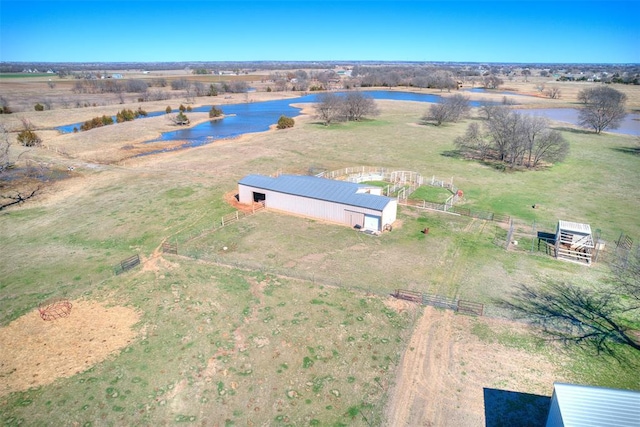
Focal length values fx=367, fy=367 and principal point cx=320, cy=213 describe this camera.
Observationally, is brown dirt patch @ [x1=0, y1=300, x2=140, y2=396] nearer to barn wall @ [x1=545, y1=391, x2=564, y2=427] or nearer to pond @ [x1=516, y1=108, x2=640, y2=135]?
barn wall @ [x1=545, y1=391, x2=564, y2=427]

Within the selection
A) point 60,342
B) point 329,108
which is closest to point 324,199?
point 60,342

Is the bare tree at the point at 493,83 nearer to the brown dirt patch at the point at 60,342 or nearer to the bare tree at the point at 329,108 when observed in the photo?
the bare tree at the point at 329,108

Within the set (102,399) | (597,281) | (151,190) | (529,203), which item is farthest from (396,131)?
(102,399)

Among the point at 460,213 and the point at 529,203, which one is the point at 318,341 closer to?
the point at 460,213

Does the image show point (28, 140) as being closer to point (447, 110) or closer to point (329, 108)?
point (329, 108)

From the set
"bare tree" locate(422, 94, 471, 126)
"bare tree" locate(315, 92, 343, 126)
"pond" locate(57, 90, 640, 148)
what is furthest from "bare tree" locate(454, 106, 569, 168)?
"pond" locate(57, 90, 640, 148)

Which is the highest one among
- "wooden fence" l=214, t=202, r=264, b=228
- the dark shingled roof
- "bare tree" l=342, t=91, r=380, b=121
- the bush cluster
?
"bare tree" l=342, t=91, r=380, b=121
